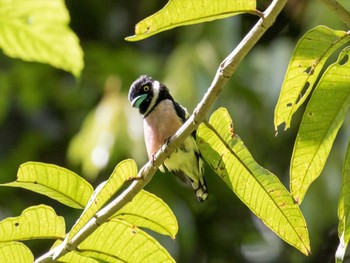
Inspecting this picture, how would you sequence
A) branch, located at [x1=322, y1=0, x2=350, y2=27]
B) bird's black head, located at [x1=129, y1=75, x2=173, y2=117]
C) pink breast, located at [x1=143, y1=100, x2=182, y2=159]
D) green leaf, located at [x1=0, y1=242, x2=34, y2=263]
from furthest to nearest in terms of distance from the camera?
bird's black head, located at [x1=129, y1=75, x2=173, y2=117], pink breast, located at [x1=143, y1=100, x2=182, y2=159], green leaf, located at [x1=0, y1=242, x2=34, y2=263], branch, located at [x1=322, y1=0, x2=350, y2=27]

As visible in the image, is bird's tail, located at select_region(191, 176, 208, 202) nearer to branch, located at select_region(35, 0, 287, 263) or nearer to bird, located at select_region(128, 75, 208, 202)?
bird, located at select_region(128, 75, 208, 202)

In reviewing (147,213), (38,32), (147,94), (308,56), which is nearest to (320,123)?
(308,56)

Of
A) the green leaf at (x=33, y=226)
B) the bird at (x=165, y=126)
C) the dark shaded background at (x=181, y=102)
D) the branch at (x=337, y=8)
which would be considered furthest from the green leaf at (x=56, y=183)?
the dark shaded background at (x=181, y=102)

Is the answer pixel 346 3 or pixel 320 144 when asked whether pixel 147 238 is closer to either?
pixel 320 144

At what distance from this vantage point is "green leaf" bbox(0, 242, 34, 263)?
1.71m

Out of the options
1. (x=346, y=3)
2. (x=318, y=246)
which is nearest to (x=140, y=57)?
(x=318, y=246)

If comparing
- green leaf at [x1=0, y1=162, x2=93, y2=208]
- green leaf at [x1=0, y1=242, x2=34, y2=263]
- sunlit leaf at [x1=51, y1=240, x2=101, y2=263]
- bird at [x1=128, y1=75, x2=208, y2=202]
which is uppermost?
green leaf at [x1=0, y1=162, x2=93, y2=208]

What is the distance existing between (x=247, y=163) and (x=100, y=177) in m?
6.19

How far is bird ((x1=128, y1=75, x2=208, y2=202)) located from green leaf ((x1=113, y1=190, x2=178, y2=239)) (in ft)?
5.45

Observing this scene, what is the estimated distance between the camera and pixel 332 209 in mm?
6777

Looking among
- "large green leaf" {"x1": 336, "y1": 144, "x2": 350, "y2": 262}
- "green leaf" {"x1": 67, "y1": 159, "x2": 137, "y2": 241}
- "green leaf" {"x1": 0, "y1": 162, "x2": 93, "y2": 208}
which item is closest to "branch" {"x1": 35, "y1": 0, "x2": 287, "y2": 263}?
"green leaf" {"x1": 67, "y1": 159, "x2": 137, "y2": 241}

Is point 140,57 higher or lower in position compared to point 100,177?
higher

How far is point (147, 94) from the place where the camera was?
379 cm

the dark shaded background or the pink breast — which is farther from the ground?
the pink breast
